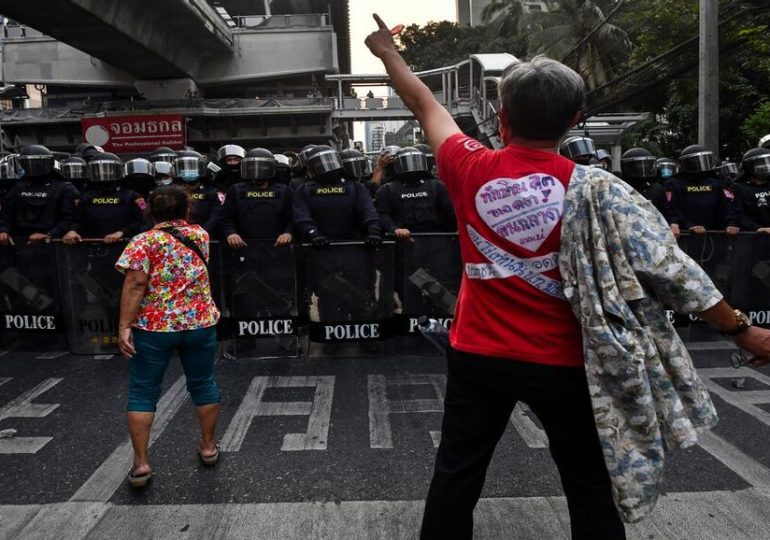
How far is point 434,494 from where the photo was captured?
1.94 metres

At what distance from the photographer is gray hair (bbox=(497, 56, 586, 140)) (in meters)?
1.74

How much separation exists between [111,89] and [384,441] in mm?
44966

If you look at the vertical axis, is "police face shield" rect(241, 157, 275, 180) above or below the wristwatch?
above

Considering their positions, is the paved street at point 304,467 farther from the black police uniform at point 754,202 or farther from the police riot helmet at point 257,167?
the black police uniform at point 754,202

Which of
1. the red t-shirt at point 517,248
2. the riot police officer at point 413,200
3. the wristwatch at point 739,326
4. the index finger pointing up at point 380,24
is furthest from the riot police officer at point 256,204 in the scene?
the wristwatch at point 739,326

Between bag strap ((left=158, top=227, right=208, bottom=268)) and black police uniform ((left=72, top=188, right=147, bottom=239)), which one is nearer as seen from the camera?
bag strap ((left=158, top=227, right=208, bottom=268))

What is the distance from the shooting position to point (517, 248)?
181cm

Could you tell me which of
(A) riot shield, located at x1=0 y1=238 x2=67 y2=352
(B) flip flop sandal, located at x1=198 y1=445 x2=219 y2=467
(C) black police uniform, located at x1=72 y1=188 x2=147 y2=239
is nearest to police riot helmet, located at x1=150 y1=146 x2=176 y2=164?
(C) black police uniform, located at x1=72 y1=188 x2=147 y2=239

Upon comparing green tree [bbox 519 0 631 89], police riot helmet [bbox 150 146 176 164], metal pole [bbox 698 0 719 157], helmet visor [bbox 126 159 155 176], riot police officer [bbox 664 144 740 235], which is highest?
green tree [bbox 519 0 631 89]

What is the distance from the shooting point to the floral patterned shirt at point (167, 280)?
3.26 m

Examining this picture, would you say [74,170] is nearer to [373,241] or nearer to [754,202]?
[373,241]

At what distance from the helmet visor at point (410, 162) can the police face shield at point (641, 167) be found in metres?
2.81

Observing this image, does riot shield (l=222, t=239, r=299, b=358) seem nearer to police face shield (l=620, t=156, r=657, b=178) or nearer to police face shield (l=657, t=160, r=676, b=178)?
police face shield (l=620, t=156, r=657, b=178)

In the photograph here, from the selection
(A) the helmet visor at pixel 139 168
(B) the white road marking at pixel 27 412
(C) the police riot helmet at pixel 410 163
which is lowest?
(B) the white road marking at pixel 27 412
